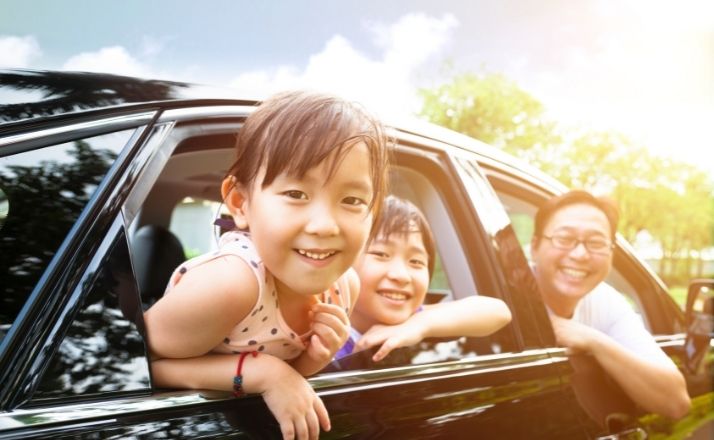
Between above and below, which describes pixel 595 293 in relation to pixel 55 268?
below

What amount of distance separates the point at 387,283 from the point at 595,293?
1052 millimetres

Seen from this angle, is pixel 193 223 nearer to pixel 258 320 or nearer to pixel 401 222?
pixel 401 222

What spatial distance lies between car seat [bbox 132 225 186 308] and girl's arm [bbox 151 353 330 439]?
101 centimetres

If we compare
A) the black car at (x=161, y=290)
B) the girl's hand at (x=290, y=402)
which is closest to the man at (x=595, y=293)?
the black car at (x=161, y=290)

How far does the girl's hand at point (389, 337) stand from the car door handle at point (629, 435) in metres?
0.78

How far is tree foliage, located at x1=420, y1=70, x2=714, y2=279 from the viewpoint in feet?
9.50

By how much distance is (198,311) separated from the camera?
136 centimetres

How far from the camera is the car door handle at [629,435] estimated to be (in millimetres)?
2364

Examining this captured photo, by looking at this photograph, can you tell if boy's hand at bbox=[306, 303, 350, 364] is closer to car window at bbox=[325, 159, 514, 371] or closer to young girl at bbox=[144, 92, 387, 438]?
young girl at bbox=[144, 92, 387, 438]

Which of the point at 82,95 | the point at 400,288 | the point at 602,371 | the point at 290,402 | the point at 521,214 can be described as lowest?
the point at 602,371

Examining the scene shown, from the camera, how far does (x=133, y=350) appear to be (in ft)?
4.30

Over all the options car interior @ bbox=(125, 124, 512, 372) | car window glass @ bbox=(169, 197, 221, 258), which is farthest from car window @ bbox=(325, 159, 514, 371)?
car window glass @ bbox=(169, 197, 221, 258)

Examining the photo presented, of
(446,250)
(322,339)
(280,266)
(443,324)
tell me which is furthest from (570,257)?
(280,266)

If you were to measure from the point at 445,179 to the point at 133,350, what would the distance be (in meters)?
1.19
